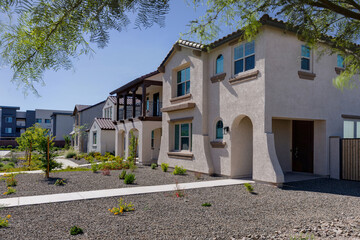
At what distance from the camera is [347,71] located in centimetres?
900

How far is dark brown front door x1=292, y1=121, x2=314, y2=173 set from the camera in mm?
14477

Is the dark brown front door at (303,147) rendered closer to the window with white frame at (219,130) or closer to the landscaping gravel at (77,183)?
the window with white frame at (219,130)

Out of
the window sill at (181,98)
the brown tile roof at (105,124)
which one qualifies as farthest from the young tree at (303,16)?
the brown tile roof at (105,124)

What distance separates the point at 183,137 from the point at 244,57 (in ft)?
20.2

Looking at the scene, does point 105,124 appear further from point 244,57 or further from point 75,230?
point 75,230

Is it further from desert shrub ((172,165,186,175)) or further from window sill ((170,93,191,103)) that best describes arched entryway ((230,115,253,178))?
window sill ((170,93,191,103))

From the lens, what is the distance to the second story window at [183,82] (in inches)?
667

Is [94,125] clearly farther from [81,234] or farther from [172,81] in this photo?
[81,234]

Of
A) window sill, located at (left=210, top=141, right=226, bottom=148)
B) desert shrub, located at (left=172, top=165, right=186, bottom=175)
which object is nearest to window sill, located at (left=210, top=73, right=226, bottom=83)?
window sill, located at (left=210, top=141, right=226, bottom=148)

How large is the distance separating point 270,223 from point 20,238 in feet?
17.2

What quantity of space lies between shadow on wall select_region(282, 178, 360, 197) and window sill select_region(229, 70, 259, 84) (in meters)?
4.65

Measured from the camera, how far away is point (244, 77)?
1271 centimetres

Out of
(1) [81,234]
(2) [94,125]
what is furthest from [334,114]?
(2) [94,125]

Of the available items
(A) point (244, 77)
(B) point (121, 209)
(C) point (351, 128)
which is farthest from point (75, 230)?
(C) point (351, 128)
